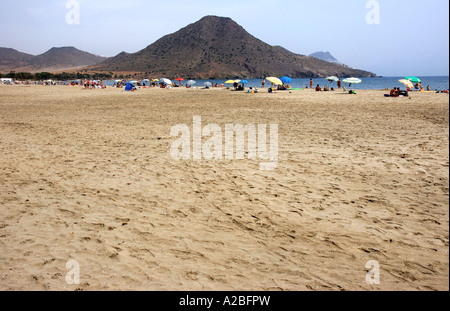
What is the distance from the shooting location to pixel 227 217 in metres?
Answer: 4.67

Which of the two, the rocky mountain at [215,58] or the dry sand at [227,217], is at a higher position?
the rocky mountain at [215,58]

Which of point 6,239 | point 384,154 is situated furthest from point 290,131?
point 6,239

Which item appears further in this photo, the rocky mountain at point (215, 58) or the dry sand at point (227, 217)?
the rocky mountain at point (215, 58)

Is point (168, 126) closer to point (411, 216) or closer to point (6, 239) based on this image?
point (6, 239)

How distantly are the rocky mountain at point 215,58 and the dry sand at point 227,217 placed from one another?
444 ft

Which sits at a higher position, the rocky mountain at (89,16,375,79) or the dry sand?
the rocky mountain at (89,16,375,79)

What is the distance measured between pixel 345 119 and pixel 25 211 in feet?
39.8

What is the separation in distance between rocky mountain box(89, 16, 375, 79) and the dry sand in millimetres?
135191

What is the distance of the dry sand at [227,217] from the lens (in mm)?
3316

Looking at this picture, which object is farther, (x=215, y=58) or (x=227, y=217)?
(x=215, y=58)

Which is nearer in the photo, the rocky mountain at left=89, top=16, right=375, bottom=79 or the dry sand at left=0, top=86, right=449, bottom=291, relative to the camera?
the dry sand at left=0, top=86, right=449, bottom=291

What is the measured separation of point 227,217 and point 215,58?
159601 millimetres

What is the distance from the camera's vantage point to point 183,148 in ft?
28.3

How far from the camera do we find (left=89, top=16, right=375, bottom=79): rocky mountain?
146125 mm
